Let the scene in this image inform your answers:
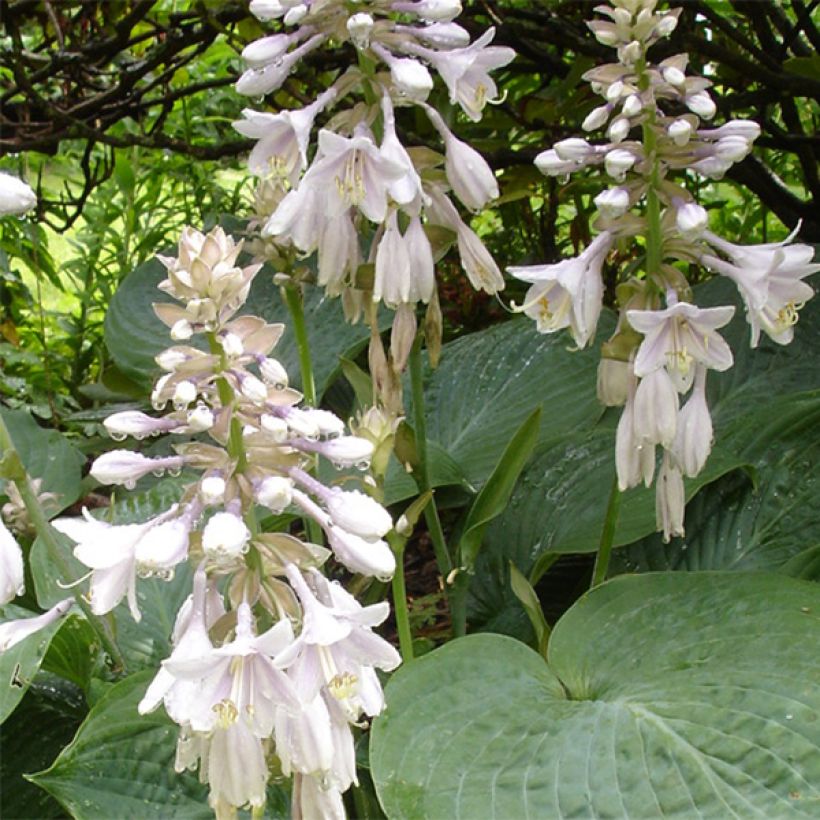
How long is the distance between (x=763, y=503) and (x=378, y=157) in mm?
1073

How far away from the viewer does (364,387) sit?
75.2 inches

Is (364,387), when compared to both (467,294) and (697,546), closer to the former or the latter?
(697,546)

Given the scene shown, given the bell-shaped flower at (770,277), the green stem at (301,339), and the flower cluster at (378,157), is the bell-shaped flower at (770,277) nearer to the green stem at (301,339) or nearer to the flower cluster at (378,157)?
the flower cluster at (378,157)

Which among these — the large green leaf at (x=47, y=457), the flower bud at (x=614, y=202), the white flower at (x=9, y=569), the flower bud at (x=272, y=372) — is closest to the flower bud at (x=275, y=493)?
the flower bud at (x=272, y=372)

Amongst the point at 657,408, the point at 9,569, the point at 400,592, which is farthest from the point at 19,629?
the point at 657,408

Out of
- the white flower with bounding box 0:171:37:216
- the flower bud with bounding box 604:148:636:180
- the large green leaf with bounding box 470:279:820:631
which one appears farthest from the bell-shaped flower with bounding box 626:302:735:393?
the white flower with bounding box 0:171:37:216

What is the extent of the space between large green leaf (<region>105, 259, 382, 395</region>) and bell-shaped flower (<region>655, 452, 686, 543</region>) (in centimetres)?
119

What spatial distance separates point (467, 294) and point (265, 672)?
280 cm

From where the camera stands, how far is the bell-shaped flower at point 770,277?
1619 millimetres

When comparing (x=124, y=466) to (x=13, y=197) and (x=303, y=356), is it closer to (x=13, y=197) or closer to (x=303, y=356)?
(x=13, y=197)

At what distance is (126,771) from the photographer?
4.90 ft

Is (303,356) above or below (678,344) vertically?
below

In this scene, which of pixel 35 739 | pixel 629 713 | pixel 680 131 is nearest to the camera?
pixel 629 713

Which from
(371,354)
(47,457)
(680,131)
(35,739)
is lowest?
(35,739)
